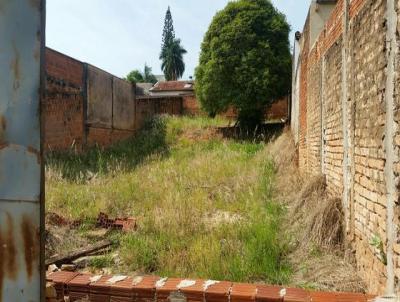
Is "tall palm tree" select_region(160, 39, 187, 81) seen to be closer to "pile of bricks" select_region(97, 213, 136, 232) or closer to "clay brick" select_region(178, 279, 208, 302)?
"pile of bricks" select_region(97, 213, 136, 232)

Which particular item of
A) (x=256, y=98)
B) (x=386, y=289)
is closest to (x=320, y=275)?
(x=386, y=289)

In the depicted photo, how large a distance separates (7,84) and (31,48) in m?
0.11

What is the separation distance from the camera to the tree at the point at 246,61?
Answer: 16.0 m

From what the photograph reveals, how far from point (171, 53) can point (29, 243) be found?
53231 millimetres

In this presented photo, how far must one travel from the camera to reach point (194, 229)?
5.48 meters

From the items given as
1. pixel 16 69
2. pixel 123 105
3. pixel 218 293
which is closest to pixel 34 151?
pixel 16 69

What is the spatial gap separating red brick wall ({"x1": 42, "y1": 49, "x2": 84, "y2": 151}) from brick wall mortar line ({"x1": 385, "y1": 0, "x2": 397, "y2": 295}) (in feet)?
33.4

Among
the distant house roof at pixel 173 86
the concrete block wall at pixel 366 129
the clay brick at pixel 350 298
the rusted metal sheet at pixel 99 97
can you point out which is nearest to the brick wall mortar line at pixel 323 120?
the concrete block wall at pixel 366 129

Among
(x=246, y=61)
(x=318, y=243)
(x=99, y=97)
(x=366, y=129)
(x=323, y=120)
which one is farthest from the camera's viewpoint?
(x=246, y=61)

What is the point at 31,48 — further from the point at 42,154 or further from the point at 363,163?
the point at 363,163

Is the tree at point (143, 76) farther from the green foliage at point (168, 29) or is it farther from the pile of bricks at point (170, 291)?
Answer: the pile of bricks at point (170, 291)

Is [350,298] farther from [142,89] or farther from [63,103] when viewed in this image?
[142,89]

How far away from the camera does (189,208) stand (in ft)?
21.0

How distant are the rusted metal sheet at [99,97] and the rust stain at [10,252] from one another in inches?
527
